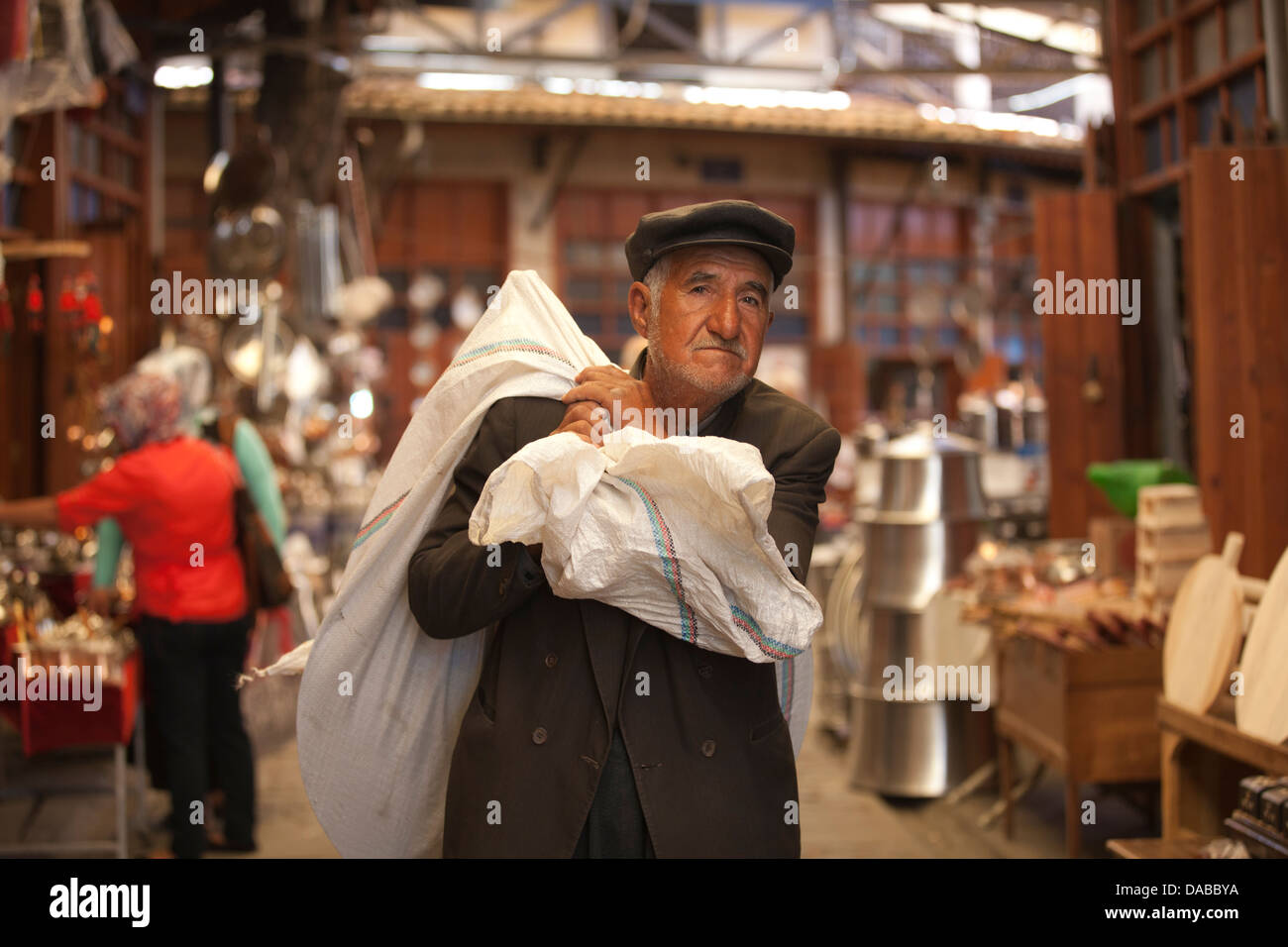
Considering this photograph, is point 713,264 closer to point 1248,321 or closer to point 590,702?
point 590,702

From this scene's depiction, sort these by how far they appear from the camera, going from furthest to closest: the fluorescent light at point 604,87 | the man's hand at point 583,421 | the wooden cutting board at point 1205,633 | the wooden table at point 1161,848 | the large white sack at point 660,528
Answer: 1. the fluorescent light at point 604,87
2. the wooden cutting board at point 1205,633
3. the wooden table at point 1161,848
4. the man's hand at point 583,421
5. the large white sack at point 660,528

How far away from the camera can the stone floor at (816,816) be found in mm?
4113

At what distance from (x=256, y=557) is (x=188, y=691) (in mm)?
475

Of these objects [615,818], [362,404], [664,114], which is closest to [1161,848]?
[615,818]

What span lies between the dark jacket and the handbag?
2625 millimetres

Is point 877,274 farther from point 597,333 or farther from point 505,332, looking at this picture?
point 505,332

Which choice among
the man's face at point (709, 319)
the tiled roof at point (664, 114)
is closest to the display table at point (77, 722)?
the man's face at point (709, 319)

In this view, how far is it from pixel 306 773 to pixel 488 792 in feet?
1.08

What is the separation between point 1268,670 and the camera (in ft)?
8.32

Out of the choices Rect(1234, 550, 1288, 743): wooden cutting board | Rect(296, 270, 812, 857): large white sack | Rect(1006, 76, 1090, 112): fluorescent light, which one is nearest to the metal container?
Rect(1234, 550, 1288, 743): wooden cutting board

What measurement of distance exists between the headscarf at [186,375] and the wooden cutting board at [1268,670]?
309 centimetres

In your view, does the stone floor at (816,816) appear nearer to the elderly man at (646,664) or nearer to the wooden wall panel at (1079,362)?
the wooden wall panel at (1079,362)
